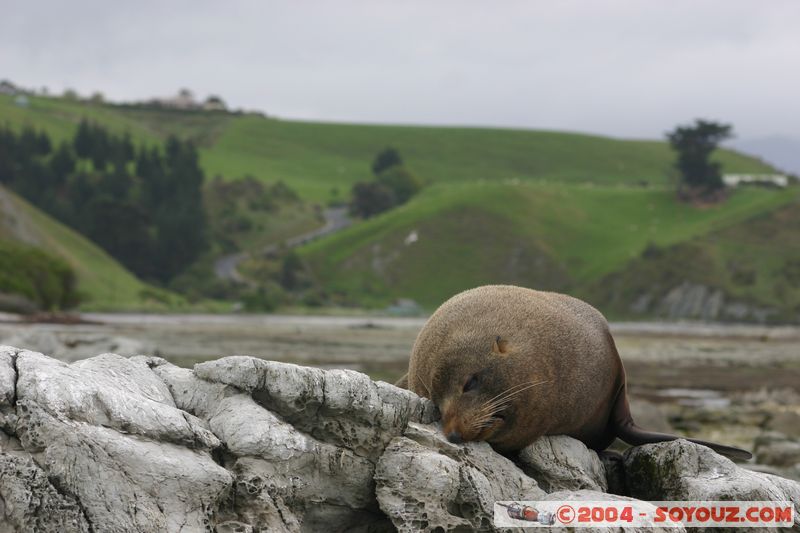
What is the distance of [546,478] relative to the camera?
443 inches

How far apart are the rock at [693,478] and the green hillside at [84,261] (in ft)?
267

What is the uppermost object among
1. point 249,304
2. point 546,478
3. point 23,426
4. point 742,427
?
point 23,426

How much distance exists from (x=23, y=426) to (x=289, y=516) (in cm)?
232

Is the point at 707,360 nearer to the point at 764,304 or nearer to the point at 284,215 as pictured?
the point at 764,304

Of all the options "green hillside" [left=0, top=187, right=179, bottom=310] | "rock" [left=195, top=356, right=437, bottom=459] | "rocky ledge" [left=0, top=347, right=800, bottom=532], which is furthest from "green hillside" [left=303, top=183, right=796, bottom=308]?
"rock" [left=195, top=356, right=437, bottom=459]

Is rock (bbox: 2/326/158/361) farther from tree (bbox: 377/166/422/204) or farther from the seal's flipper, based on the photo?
tree (bbox: 377/166/422/204)

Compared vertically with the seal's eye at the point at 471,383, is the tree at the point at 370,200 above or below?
below

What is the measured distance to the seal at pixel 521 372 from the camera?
11.3 meters

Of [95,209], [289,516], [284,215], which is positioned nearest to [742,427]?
[289,516]

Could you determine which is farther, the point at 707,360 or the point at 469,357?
the point at 707,360

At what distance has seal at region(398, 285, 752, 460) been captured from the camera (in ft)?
37.0

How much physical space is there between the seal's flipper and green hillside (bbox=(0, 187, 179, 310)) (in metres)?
80.3

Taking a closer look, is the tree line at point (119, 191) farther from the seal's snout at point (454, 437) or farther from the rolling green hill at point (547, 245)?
the seal's snout at point (454, 437)

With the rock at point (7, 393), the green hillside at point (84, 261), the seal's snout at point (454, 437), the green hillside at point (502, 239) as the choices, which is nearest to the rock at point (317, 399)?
the seal's snout at point (454, 437)
